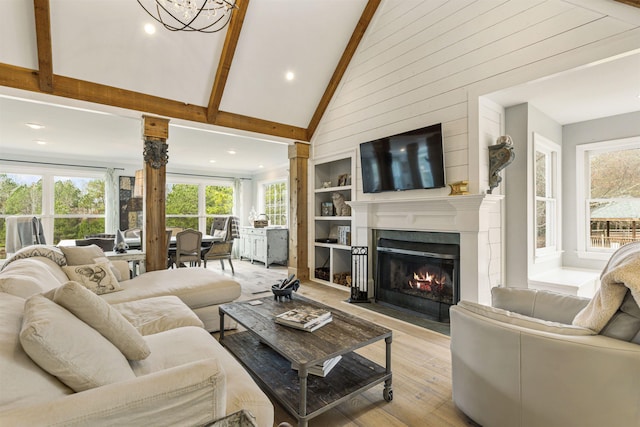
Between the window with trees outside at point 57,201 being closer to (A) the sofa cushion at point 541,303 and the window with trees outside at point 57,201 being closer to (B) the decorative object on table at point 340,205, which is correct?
(B) the decorative object on table at point 340,205

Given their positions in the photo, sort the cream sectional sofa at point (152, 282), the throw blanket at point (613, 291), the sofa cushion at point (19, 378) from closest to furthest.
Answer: the sofa cushion at point (19, 378) < the throw blanket at point (613, 291) < the cream sectional sofa at point (152, 282)

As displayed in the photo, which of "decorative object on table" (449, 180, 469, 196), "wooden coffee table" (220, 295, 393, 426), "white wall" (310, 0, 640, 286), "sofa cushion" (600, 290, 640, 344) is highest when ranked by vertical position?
"white wall" (310, 0, 640, 286)

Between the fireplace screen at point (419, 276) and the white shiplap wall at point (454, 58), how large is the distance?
641 millimetres

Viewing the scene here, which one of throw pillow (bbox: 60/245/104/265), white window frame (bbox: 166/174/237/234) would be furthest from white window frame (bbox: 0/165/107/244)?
throw pillow (bbox: 60/245/104/265)

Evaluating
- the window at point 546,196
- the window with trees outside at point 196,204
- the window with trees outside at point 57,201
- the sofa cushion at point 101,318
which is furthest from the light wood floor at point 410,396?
the window with trees outside at point 57,201

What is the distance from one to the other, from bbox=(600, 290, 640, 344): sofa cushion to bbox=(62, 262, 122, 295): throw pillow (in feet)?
11.5

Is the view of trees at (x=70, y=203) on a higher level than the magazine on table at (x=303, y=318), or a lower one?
higher

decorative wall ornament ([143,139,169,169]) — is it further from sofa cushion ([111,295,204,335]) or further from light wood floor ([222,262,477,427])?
light wood floor ([222,262,477,427])

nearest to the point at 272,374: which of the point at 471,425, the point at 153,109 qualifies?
the point at 471,425

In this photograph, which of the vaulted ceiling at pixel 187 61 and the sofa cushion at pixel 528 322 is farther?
the vaulted ceiling at pixel 187 61

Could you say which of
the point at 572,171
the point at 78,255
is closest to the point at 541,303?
the point at 572,171

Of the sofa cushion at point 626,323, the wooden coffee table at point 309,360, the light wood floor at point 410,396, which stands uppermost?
the sofa cushion at point 626,323

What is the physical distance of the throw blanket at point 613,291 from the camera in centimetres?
123

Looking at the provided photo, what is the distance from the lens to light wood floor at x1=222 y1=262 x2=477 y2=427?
1736mm
